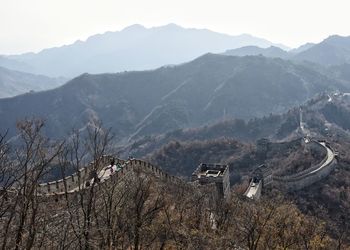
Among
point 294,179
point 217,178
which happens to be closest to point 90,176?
point 217,178

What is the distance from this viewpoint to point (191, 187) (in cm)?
4288

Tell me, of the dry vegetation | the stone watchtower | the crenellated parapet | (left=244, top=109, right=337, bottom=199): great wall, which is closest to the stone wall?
(left=244, top=109, right=337, bottom=199): great wall

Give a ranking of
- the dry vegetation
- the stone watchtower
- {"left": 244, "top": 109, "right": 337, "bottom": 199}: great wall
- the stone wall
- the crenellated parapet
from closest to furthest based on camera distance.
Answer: the dry vegetation, the crenellated parapet, the stone watchtower, {"left": 244, "top": 109, "right": 337, "bottom": 199}: great wall, the stone wall

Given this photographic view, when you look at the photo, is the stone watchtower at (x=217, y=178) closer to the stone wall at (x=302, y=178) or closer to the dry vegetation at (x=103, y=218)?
the stone wall at (x=302, y=178)

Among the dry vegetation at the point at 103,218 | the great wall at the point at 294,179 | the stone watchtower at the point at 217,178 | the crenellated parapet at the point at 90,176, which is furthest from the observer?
the great wall at the point at 294,179

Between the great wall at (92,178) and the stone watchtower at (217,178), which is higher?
the great wall at (92,178)

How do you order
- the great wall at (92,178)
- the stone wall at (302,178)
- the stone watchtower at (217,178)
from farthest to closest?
the stone wall at (302,178)
the stone watchtower at (217,178)
the great wall at (92,178)

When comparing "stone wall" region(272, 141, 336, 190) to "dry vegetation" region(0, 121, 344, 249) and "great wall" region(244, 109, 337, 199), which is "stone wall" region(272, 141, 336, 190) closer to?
"great wall" region(244, 109, 337, 199)

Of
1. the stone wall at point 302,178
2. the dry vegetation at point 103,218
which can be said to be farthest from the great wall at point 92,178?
the stone wall at point 302,178

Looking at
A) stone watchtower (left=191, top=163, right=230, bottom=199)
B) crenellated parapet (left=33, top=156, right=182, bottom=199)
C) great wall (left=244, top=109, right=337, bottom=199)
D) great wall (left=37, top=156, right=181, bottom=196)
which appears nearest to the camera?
→ crenellated parapet (left=33, top=156, right=182, bottom=199)

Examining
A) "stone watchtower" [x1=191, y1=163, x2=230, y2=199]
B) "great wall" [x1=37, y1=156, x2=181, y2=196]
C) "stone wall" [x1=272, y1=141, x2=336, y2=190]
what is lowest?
"stone wall" [x1=272, y1=141, x2=336, y2=190]

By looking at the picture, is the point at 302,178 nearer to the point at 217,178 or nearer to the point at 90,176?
the point at 217,178

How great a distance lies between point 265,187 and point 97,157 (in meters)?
46.5

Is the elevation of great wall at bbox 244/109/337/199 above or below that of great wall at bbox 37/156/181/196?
below
